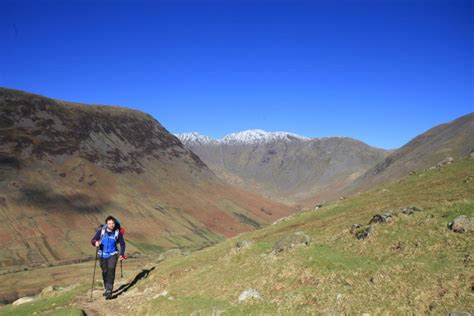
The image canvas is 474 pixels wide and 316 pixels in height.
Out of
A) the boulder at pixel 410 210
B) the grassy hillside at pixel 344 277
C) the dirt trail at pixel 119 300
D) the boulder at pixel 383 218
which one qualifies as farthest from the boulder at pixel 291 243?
the dirt trail at pixel 119 300

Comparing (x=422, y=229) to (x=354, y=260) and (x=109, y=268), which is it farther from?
(x=109, y=268)

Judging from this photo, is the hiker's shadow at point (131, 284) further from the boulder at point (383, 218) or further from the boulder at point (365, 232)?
the boulder at point (383, 218)

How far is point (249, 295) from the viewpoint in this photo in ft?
59.2

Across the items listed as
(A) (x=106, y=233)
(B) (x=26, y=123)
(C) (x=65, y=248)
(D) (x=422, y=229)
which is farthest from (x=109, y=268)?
(B) (x=26, y=123)

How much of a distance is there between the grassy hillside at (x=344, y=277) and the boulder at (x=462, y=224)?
30 centimetres

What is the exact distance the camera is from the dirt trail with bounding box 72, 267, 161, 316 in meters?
21.8

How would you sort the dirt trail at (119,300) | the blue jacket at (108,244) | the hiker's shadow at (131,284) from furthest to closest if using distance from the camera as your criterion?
the hiker's shadow at (131,284)
the dirt trail at (119,300)
the blue jacket at (108,244)

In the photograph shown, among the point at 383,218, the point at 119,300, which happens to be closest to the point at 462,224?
the point at 383,218

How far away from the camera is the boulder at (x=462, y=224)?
18906mm

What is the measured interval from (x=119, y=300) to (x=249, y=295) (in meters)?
9.70

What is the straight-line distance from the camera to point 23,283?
106875mm

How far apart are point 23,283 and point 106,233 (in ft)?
335

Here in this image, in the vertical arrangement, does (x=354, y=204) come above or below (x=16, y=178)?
below

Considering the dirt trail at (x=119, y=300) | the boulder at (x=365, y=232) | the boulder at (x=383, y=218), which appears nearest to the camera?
the dirt trail at (x=119, y=300)
